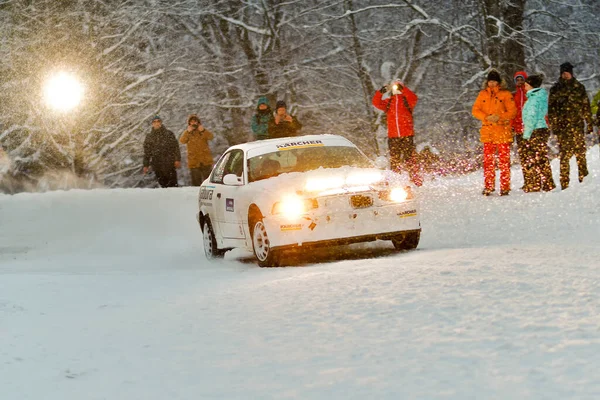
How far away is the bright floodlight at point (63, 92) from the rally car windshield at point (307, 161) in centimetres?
1853

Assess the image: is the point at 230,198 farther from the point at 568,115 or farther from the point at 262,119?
the point at 262,119

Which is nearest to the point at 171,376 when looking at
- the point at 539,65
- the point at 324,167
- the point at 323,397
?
the point at 323,397

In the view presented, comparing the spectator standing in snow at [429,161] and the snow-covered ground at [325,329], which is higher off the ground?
the spectator standing in snow at [429,161]

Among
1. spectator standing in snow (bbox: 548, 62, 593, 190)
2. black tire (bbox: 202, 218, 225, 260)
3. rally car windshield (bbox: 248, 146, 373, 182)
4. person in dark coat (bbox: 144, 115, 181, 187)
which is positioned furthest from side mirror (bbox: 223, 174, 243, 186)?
person in dark coat (bbox: 144, 115, 181, 187)

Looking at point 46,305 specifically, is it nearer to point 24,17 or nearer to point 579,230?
point 579,230

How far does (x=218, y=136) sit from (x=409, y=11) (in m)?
6.79

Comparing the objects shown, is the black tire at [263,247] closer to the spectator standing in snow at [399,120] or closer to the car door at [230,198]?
the car door at [230,198]

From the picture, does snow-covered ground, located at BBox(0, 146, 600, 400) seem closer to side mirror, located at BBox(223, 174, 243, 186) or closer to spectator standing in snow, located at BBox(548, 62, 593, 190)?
side mirror, located at BBox(223, 174, 243, 186)

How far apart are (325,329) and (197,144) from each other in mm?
15432

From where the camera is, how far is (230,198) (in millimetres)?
11328

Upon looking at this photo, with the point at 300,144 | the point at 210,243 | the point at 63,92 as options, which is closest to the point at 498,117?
the point at 300,144

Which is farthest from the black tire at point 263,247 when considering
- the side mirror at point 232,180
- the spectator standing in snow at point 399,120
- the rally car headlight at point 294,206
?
the spectator standing in snow at point 399,120

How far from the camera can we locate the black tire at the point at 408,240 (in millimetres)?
10586

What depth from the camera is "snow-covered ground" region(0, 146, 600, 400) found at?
5.03m
